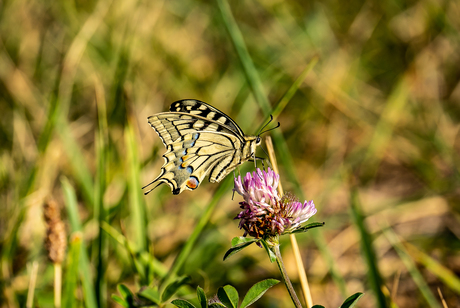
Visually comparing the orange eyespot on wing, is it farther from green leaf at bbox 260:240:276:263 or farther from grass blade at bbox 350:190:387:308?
grass blade at bbox 350:190:387:308

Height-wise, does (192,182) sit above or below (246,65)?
below

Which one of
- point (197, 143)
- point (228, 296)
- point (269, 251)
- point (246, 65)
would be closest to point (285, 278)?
point (269, 251)

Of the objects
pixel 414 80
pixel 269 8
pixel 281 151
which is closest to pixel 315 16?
pixel 269 8

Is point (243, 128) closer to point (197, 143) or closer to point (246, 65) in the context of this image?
point (246, 65)

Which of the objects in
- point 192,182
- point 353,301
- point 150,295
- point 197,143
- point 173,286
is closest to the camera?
point 353,301

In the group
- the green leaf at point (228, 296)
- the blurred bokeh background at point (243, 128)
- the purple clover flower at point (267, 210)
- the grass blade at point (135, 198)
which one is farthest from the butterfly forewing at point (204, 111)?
the green leaf at point (228, 296)

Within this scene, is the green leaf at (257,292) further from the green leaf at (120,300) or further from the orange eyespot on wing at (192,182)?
the orange eyespot on wing at (192,182)
